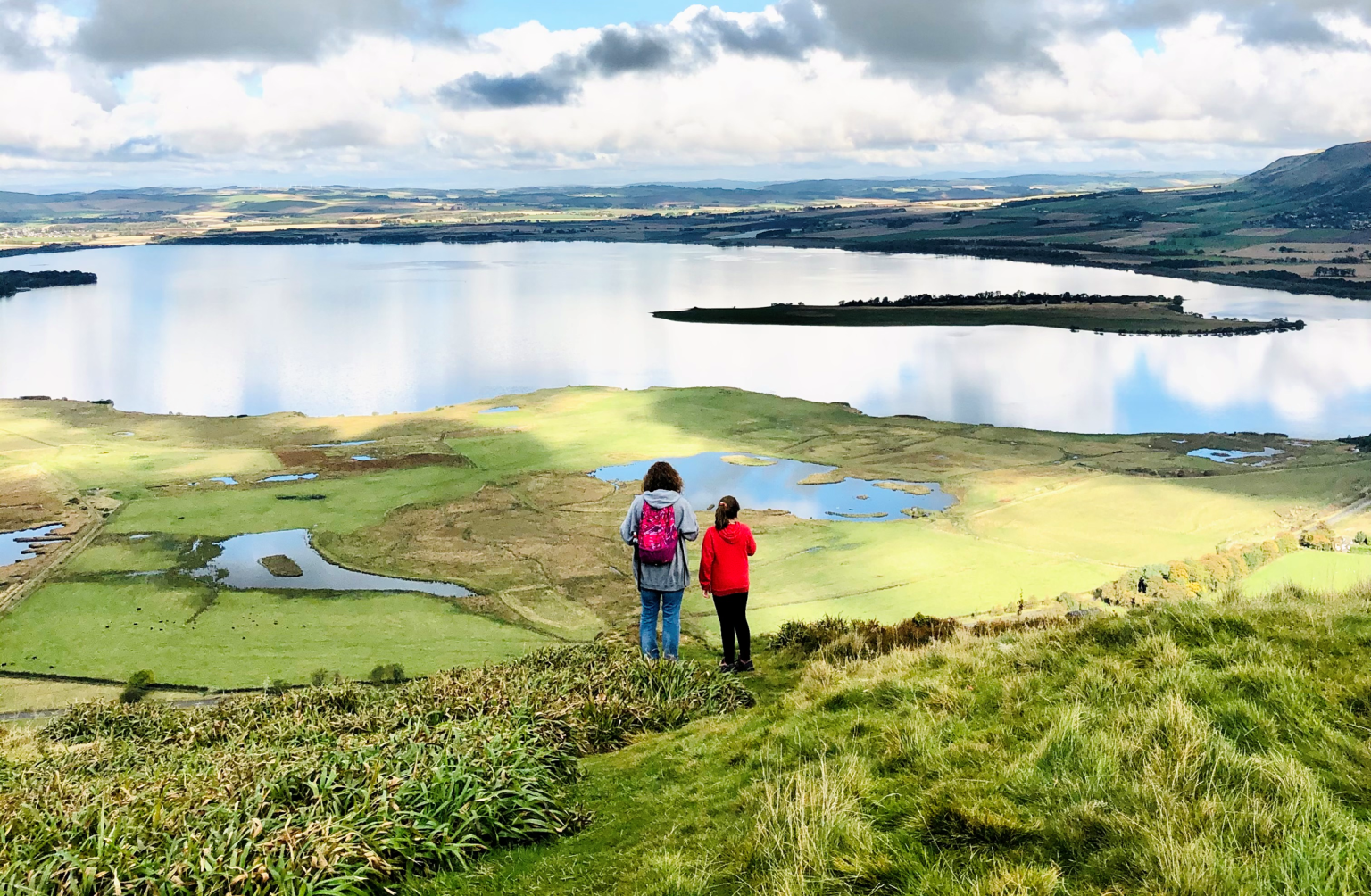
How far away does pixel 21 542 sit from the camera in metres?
27.7

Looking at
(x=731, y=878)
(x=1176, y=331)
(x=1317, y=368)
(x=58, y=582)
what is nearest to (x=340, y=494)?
(x=58, y=582)

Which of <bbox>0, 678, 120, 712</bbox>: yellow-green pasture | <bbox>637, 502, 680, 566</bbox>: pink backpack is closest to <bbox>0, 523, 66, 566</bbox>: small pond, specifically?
<bbox>0, 678, 120, 712</bbox>: yellow-green pasture

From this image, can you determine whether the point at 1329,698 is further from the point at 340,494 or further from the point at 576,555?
the point at 340,494

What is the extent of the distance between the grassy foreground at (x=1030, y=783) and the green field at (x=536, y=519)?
10.7 m

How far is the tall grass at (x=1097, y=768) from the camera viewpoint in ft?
13.7

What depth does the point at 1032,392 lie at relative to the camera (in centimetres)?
5134

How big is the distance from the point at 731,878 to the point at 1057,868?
1.47 metres

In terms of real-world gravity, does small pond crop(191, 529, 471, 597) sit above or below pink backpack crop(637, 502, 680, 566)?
below

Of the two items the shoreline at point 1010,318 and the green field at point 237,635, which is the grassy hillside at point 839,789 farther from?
the shoreline at point 1010,318

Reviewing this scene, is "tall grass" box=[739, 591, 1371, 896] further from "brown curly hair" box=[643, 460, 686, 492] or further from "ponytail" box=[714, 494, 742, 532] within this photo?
"brown curly hair" box=[643, 460, 686, 492]

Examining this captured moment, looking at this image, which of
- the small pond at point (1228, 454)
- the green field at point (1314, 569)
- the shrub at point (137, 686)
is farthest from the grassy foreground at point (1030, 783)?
the small pond at point (1228, 454)

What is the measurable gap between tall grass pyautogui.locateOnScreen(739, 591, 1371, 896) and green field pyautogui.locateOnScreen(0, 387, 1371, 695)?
1072 cm

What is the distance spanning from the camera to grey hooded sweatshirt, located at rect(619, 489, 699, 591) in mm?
9547

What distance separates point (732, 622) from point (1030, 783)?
5.03 meters
